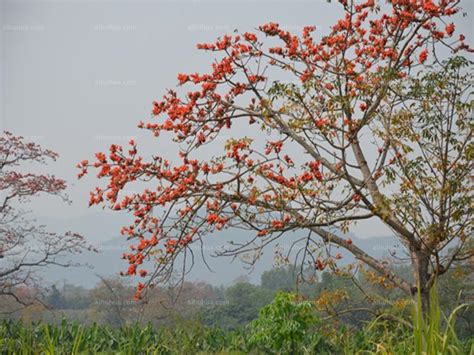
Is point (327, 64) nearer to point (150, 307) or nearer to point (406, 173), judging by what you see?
point (406, 173)

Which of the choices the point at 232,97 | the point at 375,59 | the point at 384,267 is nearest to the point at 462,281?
the point at 384,267

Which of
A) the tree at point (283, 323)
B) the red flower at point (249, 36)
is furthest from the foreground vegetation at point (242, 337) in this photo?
the red flower at point (249, 36)

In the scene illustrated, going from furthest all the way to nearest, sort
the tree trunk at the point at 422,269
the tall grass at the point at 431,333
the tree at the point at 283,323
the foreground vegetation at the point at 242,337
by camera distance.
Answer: the tree trunk at the point at 422,269
the tree at the point at 283,323
the foreground vegetation at the point at 242,337
the tall grass at the point at 431,333

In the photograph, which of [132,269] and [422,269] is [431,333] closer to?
[132,269]

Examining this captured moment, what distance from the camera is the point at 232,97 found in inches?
176

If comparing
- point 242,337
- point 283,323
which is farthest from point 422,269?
point 242,337

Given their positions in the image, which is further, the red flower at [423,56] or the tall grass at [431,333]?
the red flower at [423,56]

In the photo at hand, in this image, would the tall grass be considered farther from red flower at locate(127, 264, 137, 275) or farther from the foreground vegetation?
red flower at locate(127, 264, 137, 275)

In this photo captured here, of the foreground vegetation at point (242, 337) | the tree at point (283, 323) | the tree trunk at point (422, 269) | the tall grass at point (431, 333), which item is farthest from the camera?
the tree trunk at point (422, 269)

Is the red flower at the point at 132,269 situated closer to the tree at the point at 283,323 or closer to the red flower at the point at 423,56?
the tree at the point at 283,323

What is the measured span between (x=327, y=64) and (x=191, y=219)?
1659 mm

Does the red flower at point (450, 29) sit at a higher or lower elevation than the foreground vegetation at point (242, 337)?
higher

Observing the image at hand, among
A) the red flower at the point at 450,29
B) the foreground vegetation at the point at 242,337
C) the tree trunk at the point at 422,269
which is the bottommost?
the foreground vegetation at the point at 242,337

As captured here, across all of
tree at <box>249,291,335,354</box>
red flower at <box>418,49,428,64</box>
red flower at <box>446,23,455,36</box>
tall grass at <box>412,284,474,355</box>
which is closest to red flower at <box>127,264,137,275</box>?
tree at <box>249,291,335,354</box>
